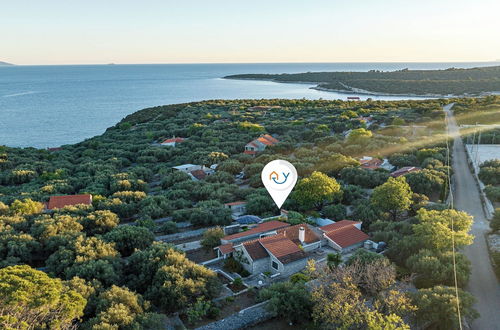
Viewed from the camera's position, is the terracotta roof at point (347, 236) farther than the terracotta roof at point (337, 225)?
No

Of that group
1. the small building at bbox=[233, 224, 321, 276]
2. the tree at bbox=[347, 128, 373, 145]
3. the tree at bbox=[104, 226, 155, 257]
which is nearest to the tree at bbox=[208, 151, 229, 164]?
the tree at bbox=[347, 128, 373, 145]

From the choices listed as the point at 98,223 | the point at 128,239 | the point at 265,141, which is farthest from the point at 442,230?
the point at 265,141

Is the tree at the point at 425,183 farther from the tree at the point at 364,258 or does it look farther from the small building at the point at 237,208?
the small building at the point at 237,208

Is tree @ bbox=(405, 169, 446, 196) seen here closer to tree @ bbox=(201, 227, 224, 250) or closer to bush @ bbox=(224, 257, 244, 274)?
tree @ bbox=(201, 227, 224, 250)

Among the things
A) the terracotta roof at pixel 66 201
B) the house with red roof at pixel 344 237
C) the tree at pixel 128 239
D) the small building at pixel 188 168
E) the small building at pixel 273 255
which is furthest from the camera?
the small building at pixel 188 168

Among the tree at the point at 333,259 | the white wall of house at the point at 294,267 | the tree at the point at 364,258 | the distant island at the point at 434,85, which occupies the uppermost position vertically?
the distant island at the point at 434,85

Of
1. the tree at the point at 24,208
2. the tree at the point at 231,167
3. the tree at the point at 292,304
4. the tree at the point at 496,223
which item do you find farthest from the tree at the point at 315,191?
the tree at the point at 24,208

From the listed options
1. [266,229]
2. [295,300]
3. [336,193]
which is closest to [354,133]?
[336,193]
